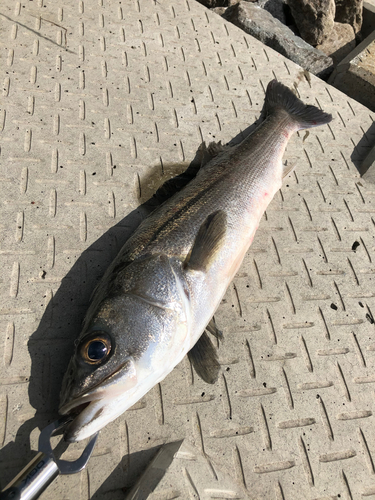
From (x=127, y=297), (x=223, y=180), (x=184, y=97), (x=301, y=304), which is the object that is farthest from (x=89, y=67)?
(x=301, y=304)

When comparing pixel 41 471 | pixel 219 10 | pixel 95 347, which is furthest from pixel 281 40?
pixel 41 471

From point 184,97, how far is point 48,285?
2.78 m

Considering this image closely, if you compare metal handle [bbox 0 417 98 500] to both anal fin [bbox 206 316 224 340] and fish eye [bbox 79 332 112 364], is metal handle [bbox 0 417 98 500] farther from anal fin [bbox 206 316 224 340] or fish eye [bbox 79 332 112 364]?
anal fin [bbox 206 316 224 340]

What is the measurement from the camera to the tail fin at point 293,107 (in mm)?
4246

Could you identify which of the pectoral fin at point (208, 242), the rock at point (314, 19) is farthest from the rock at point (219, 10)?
the pectoral fin at point (208, 242)

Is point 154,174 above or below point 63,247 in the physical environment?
above

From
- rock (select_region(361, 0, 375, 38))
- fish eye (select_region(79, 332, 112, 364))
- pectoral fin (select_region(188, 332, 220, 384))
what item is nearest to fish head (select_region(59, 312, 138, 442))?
fish eye (select_region(79, 332, 112, 364))

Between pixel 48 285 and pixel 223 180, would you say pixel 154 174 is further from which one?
pixel 48 285

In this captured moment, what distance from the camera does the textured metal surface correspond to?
266 centimetres

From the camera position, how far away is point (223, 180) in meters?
3.30

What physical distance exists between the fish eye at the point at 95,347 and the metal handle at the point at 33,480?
22.5 inches

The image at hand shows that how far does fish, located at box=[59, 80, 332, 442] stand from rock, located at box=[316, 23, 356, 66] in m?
3.88

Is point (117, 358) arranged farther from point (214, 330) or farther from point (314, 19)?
point (314, 19)

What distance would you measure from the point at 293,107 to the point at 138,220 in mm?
2255
